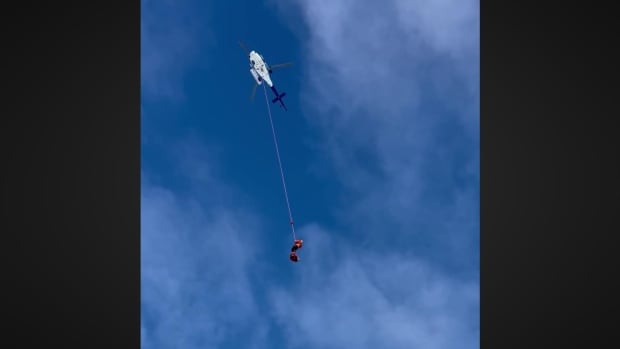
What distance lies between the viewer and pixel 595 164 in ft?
16.8

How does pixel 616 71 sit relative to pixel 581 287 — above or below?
above

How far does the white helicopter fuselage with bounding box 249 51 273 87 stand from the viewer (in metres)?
17.0

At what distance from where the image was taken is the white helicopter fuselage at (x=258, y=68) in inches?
670

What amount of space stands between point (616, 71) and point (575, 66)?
1.24ft

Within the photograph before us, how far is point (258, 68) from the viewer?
Answer: 17.1m
